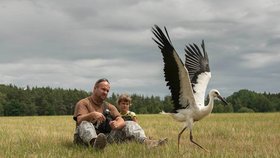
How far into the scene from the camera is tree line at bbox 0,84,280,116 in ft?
328

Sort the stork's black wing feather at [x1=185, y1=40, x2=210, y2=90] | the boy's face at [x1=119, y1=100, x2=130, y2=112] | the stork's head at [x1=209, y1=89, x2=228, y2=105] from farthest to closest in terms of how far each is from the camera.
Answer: the stork's black wing feather at [x1=185, y1=40, x2=210, y2=90]
the boy's face at [x1=119, y1=100, x2=130, y2=112]
the stork's head at [x1=209, y1=89, x2=228, y2=105]

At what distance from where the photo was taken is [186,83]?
8.35m

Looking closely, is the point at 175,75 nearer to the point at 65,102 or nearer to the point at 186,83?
the point at 186,83

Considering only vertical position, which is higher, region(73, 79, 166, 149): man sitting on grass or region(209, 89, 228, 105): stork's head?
region(209, 89, 228, 105): stork's head

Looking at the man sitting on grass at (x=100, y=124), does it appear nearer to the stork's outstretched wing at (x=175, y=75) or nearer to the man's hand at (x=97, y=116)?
the man's hand at (x=97, y=116)

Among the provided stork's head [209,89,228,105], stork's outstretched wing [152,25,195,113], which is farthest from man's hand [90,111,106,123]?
stork's head [209,89,228,105]

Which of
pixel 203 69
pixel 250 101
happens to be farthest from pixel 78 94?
pixel 203 69

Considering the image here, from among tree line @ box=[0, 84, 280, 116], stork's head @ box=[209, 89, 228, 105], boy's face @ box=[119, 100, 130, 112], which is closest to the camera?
stork's head @ box=[209, 89, 228, 105]

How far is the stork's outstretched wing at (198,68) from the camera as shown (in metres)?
10.2

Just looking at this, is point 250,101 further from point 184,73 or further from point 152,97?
point 184,73

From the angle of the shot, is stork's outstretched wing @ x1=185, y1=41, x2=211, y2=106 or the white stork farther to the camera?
stork's outstretched wing @ x1=185, y1=41, x2=211, y2=106

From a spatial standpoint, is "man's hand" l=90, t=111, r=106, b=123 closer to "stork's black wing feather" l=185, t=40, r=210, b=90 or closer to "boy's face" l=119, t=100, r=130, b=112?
"boy's face" l=119, t=100, r=130, b=112

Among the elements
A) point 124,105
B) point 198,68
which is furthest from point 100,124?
point 198,68

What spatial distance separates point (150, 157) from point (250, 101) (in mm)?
111272
